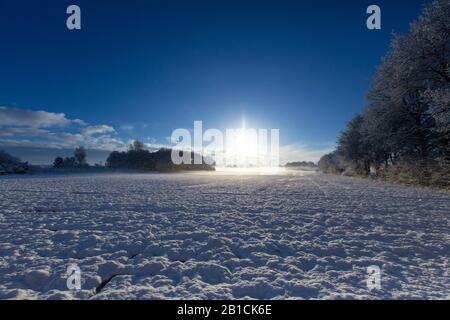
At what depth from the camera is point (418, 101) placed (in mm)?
23531

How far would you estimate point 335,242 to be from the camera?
247 inches

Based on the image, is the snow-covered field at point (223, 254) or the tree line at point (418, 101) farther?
the tree line at point (418, 101)

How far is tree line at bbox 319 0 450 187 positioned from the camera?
16578 mm

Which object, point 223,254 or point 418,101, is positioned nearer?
point 223,254

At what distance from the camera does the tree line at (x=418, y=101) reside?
54.4ft

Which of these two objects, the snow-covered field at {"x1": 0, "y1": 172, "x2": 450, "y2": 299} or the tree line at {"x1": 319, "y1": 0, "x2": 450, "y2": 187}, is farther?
the tree line at {"x1": 319, "y1": 0, "x2": 450, "y2": 187}

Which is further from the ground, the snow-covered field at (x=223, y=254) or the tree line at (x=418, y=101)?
the tree line at (x=418, y=101)

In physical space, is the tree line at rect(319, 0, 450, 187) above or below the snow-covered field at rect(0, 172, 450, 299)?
above
